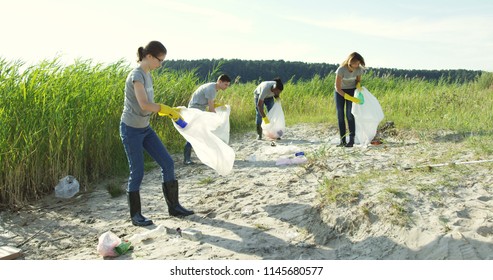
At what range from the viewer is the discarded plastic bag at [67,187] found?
573 centimetres

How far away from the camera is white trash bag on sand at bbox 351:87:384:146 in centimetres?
705

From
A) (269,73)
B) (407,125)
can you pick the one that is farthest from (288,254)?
(269,73)

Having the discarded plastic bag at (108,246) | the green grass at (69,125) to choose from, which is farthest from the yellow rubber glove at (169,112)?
the green grass at (69,125)

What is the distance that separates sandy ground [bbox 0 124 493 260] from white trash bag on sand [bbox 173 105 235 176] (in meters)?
0.51

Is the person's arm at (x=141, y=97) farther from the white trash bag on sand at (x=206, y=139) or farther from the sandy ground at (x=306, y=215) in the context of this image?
the sandy ground at (x=306, y=215)

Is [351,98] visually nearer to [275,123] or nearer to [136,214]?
[275,123]

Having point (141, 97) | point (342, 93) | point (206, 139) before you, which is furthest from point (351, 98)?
point (141, 97)

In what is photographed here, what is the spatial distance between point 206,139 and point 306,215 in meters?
1.15

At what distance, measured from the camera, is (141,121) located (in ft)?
13.2

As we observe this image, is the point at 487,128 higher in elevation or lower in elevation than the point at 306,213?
higher

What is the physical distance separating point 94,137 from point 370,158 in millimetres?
3620

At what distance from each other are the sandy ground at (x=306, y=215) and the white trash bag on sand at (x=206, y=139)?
507mm

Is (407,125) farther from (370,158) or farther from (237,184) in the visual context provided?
(237,184)

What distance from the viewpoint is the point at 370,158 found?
567 cm
